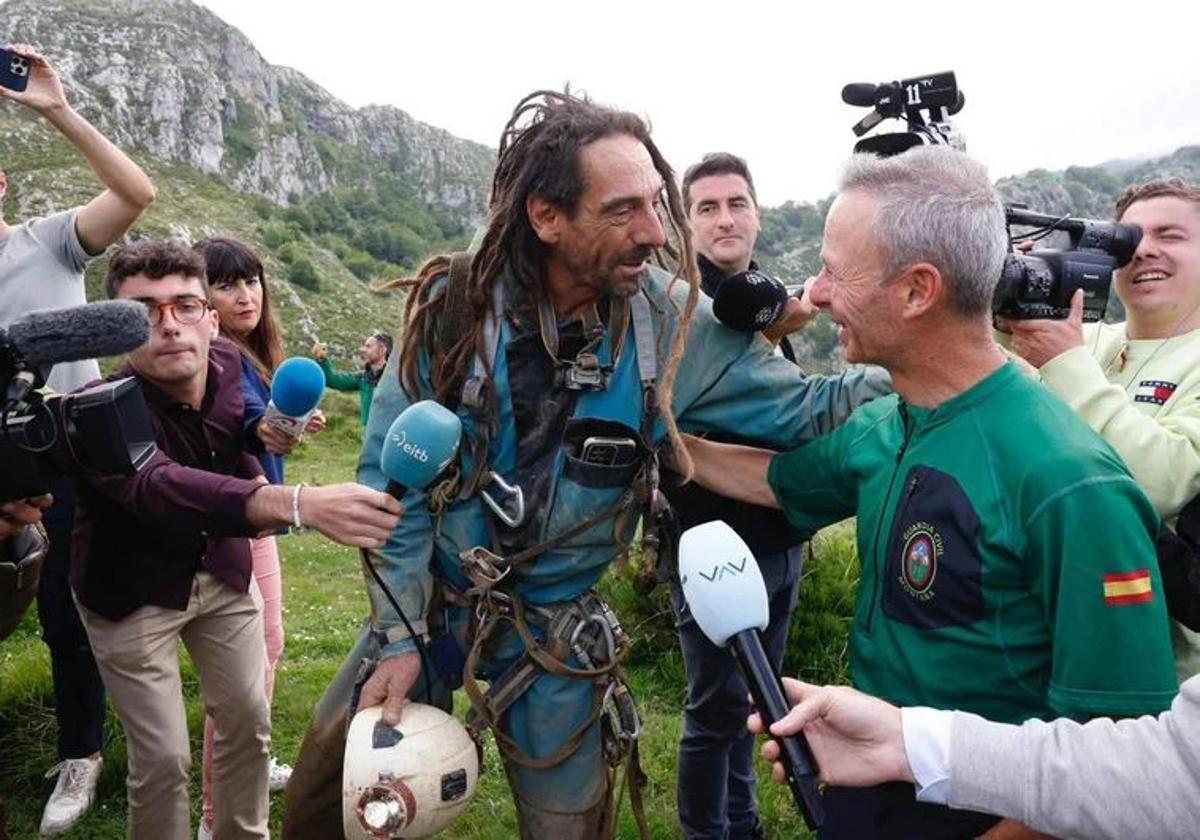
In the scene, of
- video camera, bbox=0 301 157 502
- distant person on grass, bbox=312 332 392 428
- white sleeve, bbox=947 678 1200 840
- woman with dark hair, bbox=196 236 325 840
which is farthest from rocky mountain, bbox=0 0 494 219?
white sleeve, bbox=947 678 1200 840

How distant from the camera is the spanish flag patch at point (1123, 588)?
1.98m

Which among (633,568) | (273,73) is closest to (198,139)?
(273,73)

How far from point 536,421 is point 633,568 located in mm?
4182

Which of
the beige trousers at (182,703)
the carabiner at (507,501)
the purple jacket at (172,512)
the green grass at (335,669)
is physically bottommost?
the green grass at (335,669)

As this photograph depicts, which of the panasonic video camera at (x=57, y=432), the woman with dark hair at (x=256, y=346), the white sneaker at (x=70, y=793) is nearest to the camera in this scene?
the panasonic video camera at (x=57, y=432)

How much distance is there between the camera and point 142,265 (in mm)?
3732

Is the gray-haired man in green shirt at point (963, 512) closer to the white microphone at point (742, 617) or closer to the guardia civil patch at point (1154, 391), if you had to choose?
the white microphone at point (742, 617)

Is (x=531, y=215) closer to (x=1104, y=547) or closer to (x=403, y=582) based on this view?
(x=403, y=582)

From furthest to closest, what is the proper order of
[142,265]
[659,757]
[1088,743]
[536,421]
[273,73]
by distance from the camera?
[273,73] < [659,757] < [142,265] < [536,421] < [1088,743]

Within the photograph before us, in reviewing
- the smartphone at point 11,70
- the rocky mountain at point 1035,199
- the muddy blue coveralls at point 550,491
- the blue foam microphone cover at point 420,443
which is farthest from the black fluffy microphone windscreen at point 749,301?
the rocky mountain at point 1035,199

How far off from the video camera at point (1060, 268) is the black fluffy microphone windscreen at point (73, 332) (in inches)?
96.7

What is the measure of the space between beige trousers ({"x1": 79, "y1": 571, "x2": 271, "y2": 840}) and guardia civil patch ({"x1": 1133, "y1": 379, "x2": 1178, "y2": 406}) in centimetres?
373

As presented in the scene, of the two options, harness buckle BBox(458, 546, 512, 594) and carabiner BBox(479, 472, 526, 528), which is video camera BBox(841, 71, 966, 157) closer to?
carabiner BBox(479, 472, 526, 528)

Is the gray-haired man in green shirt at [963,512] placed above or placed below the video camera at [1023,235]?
below
